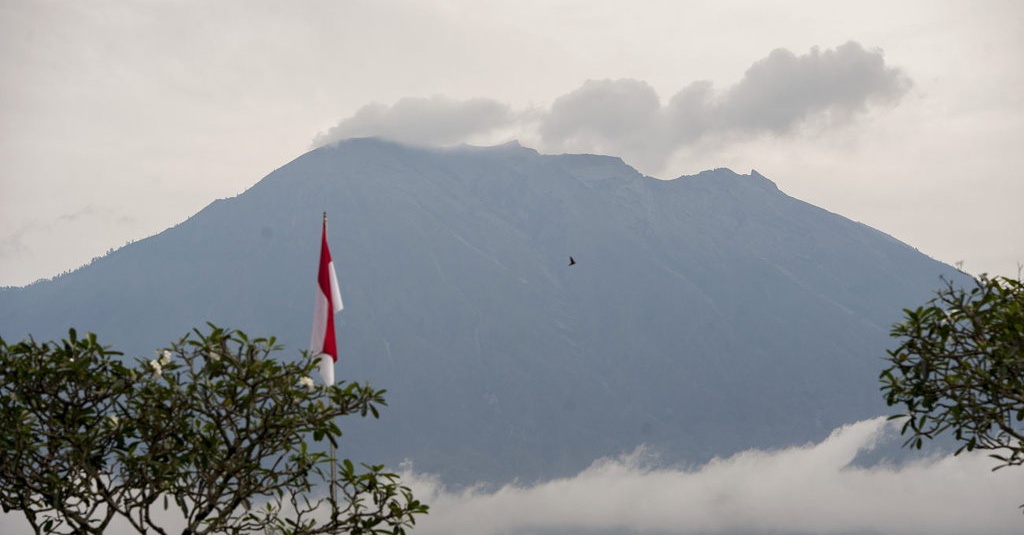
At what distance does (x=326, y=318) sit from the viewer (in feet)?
92.4

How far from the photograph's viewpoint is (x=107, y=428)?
24000 mm

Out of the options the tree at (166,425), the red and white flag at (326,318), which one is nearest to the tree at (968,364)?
the tree at (166,425)

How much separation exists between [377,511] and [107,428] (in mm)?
5610

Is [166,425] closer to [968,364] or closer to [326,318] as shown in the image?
[326,318]

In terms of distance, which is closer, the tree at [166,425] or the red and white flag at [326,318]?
the tree at [166,425]

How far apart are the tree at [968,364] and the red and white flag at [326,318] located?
12.1 metres

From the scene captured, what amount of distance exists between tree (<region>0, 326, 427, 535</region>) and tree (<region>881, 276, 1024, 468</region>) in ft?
35.4

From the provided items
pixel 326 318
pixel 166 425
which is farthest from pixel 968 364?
pixel 166 425

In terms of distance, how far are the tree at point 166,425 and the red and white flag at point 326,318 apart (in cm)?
288

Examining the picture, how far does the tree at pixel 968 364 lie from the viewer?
24172mm

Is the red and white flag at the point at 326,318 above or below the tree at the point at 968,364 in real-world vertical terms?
above

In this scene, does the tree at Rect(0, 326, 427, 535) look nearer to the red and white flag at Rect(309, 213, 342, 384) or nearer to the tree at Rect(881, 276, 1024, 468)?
the red and white flag at Rect(309, 213, 342, 384)

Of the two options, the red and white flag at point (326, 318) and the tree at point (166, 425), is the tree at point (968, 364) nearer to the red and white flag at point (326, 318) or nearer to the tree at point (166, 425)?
the tree at point (166, 425)

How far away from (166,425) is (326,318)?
5.10m
